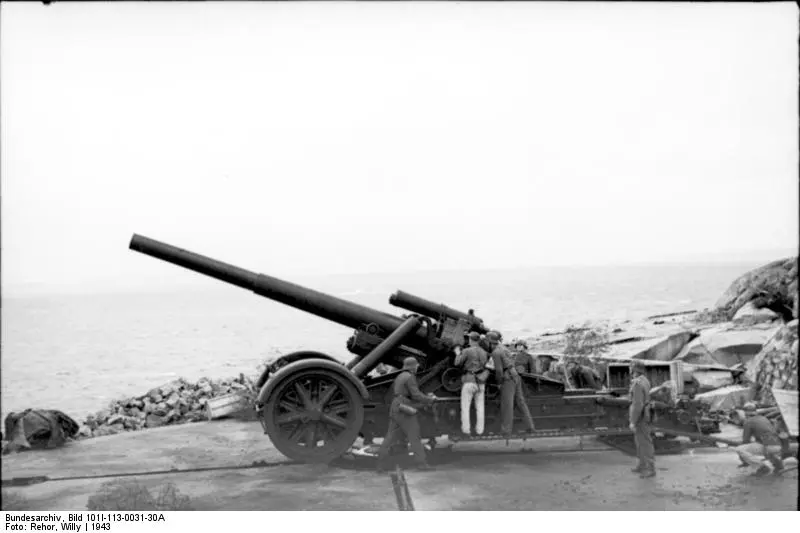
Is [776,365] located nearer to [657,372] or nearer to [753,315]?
[657,372]

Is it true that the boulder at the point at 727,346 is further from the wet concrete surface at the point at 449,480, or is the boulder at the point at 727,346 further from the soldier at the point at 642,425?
the soldier at the point at 642,425

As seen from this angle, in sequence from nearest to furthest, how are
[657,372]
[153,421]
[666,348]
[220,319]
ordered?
[657,372], [153,421], [666,348], [220,319]

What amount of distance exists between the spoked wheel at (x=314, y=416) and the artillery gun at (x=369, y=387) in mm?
10

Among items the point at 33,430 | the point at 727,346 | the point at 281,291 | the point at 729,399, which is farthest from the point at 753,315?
the point at 33,430

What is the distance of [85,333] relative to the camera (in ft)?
52.4

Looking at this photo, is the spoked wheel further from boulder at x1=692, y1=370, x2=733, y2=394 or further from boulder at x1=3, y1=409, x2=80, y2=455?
boulder at x1=692, y1=370, x2=733, y2=394

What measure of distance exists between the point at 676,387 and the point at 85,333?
33.0 feet

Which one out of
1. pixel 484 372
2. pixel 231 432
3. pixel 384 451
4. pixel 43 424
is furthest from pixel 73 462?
pixel 484 372

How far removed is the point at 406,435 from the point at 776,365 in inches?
201

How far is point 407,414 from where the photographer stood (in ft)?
31.0

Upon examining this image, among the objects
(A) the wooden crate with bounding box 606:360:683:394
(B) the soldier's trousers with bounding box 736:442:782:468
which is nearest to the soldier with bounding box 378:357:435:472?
(A) the wooden crate with bounding box 606:360:683:394

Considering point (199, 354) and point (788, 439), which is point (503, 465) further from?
point (199, 354)

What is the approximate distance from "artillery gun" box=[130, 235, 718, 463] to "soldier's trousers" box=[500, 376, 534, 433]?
12cm

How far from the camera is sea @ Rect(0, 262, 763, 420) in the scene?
14.0 m
